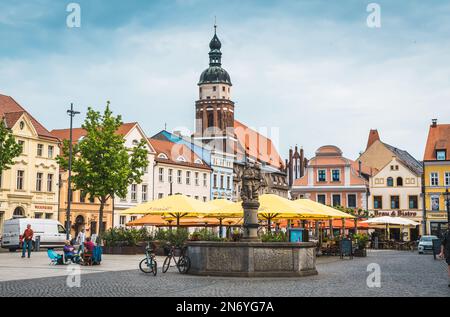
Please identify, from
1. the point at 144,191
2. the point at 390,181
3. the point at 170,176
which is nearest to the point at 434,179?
the point at 390,181

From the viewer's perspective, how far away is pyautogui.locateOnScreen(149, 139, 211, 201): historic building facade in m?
69.3

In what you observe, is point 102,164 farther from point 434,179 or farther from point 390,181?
point 434,179

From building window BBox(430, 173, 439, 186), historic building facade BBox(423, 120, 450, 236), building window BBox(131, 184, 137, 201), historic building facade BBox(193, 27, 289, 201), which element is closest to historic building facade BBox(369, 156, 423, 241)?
historic building facade BBox(423, 120, 450, 236)

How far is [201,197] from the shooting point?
76812 mm

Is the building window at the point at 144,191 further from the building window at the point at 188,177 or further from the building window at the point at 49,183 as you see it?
the building window at the point at 49,183

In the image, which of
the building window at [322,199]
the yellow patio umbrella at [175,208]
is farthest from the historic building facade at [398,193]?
the yellow patio umbrella at [175,208]

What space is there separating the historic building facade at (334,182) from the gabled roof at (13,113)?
27.3 meters

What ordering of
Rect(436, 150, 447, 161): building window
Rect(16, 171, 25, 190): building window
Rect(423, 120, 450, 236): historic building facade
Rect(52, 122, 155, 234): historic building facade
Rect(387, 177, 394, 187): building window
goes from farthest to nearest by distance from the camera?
Rect(387, 177, 394, 187): building window → Rect(436, 150, 447, 161): building window → Rect(423, 120, 450, 236): historic building facade → Rect(52, 122, 155, 234): historic building facade → Rect(16, 171, 25, 190): building window

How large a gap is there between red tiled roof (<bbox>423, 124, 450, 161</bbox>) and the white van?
3760cm

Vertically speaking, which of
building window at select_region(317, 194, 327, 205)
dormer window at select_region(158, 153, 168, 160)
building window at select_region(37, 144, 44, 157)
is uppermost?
dormer window at select_region(158, 153, 168, 160)

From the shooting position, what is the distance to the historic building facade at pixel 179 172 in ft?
227

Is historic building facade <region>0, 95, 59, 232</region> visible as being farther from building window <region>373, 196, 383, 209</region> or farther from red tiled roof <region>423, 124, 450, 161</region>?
red tiled roof <region>423, 124, 450, 161</region>
